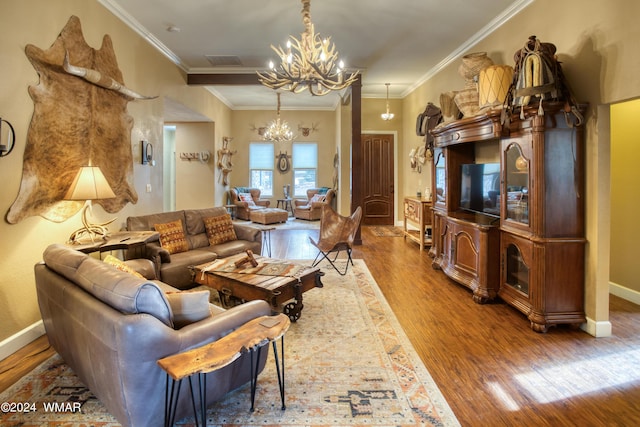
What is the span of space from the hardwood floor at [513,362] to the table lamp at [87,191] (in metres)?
0.99

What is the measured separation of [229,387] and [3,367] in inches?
71.1

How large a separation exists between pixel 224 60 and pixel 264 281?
442 cm

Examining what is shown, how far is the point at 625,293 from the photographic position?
3791 mm

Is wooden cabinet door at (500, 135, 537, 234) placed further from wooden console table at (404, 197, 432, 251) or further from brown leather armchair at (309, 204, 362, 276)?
wooden console table at (404, 197, 432, 251)

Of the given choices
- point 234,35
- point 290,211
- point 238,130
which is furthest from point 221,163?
point 234,35

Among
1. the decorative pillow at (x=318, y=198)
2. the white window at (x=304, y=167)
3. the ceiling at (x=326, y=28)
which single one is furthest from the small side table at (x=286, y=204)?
the ceiling at (x=326, y=28)

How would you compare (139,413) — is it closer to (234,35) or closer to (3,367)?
(3,367)

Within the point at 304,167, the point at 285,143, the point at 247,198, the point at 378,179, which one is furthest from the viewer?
the point at 304,167

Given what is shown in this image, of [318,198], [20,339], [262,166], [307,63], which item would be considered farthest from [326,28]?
[262,166]

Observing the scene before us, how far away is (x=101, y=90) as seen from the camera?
377 cm

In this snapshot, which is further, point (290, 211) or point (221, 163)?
point (290, 211)

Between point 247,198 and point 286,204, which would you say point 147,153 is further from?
point 286,204

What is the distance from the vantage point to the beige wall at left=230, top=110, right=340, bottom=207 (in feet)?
34.9

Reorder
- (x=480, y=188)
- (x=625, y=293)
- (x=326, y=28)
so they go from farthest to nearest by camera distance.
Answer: (x=326, y=28)
(x=480, y=188)
(x=625, y=293)
